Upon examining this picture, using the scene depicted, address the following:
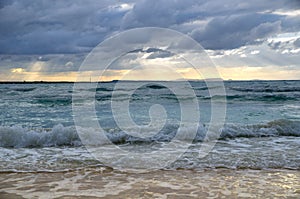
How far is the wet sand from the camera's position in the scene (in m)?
4.89

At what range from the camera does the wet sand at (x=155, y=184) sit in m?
4.89

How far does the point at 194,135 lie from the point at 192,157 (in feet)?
9.67

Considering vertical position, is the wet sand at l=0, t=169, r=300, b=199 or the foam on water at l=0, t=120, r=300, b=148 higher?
the foam on water at l=0, t=120, r=300, b=148

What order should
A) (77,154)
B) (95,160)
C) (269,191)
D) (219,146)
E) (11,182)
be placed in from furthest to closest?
(219,146)
(77,154)
(95,160)
(11,182)
(269,191)

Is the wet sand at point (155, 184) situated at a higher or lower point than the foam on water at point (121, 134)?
lower

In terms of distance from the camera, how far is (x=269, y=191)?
16.5 ft

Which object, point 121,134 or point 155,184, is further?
point 121,134

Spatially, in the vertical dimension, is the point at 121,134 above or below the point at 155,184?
above

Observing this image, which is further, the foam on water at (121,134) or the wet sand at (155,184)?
the foam on water at (121,134)

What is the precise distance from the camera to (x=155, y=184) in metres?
5.44

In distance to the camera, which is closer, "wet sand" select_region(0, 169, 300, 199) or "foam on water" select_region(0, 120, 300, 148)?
"wet sand" select_region(0, 169, 300, 199)

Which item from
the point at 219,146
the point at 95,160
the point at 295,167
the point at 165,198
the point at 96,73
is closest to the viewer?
the point at 165,198

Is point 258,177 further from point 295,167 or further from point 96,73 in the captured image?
point 96,73

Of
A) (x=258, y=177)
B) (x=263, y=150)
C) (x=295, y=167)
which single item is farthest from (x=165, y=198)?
(x=263, y=150)
